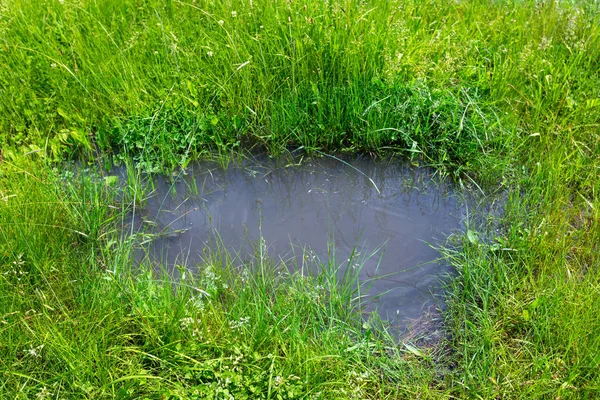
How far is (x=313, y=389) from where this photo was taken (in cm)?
211

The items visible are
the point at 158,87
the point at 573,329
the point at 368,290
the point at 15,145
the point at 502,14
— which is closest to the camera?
the point at 573,329

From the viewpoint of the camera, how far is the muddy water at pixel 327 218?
9.05 feet

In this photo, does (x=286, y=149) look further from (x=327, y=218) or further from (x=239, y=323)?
(x=239, y=323)

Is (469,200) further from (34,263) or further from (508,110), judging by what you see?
(34,263)

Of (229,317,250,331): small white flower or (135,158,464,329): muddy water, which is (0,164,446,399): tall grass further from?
(135,158,464,329): muddy water

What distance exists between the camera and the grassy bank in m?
2.20

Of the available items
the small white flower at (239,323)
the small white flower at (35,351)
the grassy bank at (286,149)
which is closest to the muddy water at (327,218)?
the grassy bank at (286,149)

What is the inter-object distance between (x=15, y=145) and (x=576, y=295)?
11.3 ft

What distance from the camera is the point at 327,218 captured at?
3.08 m

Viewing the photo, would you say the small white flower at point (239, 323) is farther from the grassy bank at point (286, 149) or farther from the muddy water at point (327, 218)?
the muddy water at point (327, 218)

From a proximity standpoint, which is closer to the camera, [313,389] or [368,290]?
[313,389]

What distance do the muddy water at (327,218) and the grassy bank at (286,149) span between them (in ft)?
0.50

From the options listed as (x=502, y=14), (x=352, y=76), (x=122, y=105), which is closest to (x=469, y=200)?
(x=352, y=76)

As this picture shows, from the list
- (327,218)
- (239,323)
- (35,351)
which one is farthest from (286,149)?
(35,351)
